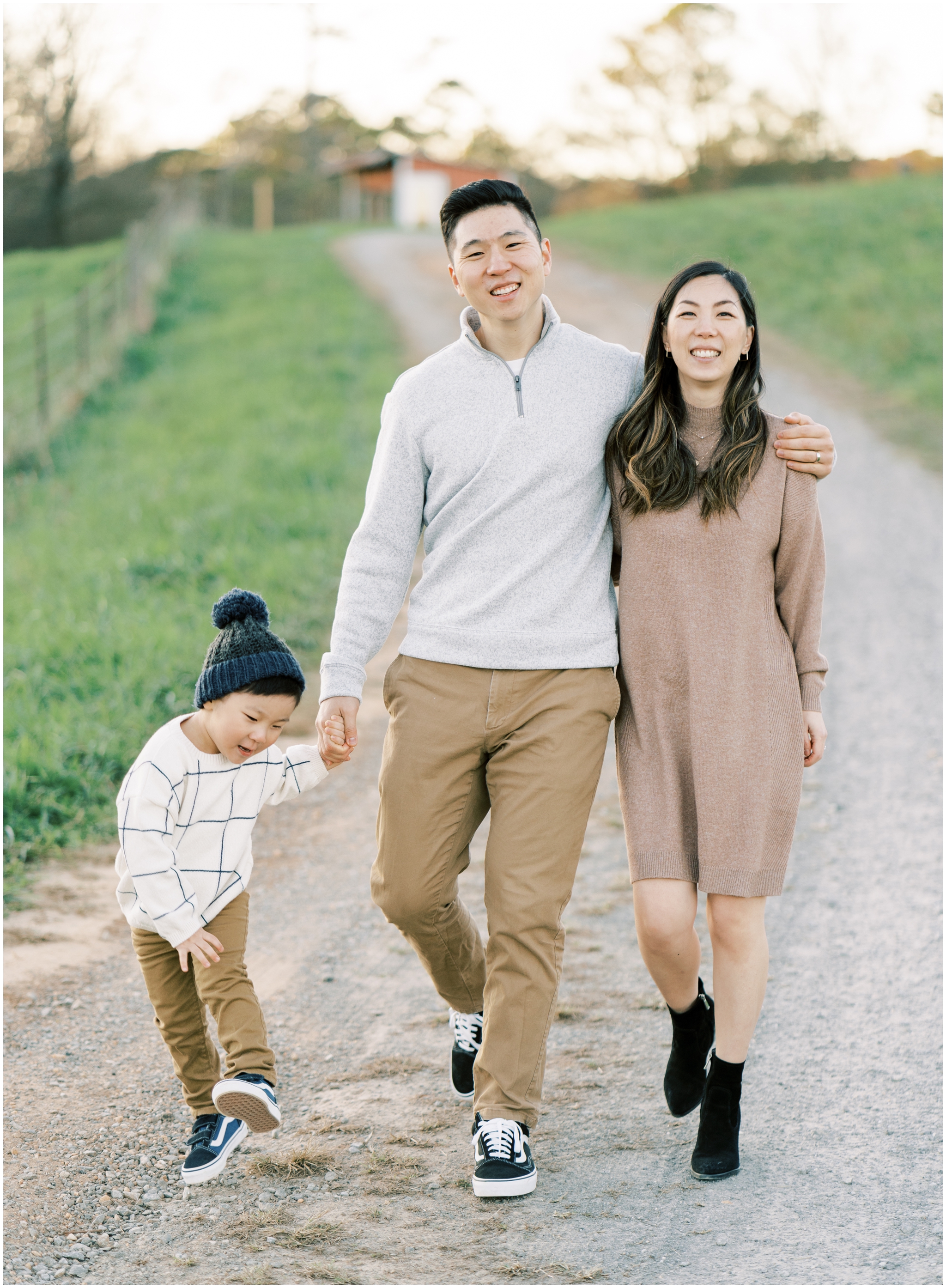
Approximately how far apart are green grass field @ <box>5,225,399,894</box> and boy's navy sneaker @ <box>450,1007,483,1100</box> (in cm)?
208

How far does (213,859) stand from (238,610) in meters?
0.57

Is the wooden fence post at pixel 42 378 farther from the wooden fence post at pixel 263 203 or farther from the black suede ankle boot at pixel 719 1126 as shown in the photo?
the wooden fence post at pixel 263 203

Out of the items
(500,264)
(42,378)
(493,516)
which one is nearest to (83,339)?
(42,378)

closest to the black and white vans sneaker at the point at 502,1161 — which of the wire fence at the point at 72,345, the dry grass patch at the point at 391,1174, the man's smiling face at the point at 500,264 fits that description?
the dry grass patch at the point at 391,1174

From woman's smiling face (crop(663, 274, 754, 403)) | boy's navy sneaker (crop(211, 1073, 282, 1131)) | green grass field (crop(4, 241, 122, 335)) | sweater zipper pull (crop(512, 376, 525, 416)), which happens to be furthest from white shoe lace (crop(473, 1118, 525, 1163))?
green grass field (crop(4, 241, 122, 335))

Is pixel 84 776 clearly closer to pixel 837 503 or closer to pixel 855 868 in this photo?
pixel 855 868

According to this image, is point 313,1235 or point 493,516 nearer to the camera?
point 313,1235

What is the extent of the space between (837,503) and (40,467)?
7320mm

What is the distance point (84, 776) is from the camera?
17.5 ft

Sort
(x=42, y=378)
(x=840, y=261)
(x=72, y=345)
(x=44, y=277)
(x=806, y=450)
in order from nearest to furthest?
(x=806, y=450), (x=42, y=378), (x=72, y=345), (x=840, y=261), (x=44, y=277)

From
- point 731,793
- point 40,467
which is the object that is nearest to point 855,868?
point 731,793

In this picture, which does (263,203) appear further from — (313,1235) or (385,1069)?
(313,1235)

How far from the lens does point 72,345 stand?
15.7m

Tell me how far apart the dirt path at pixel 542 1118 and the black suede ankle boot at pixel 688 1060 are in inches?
3.8
